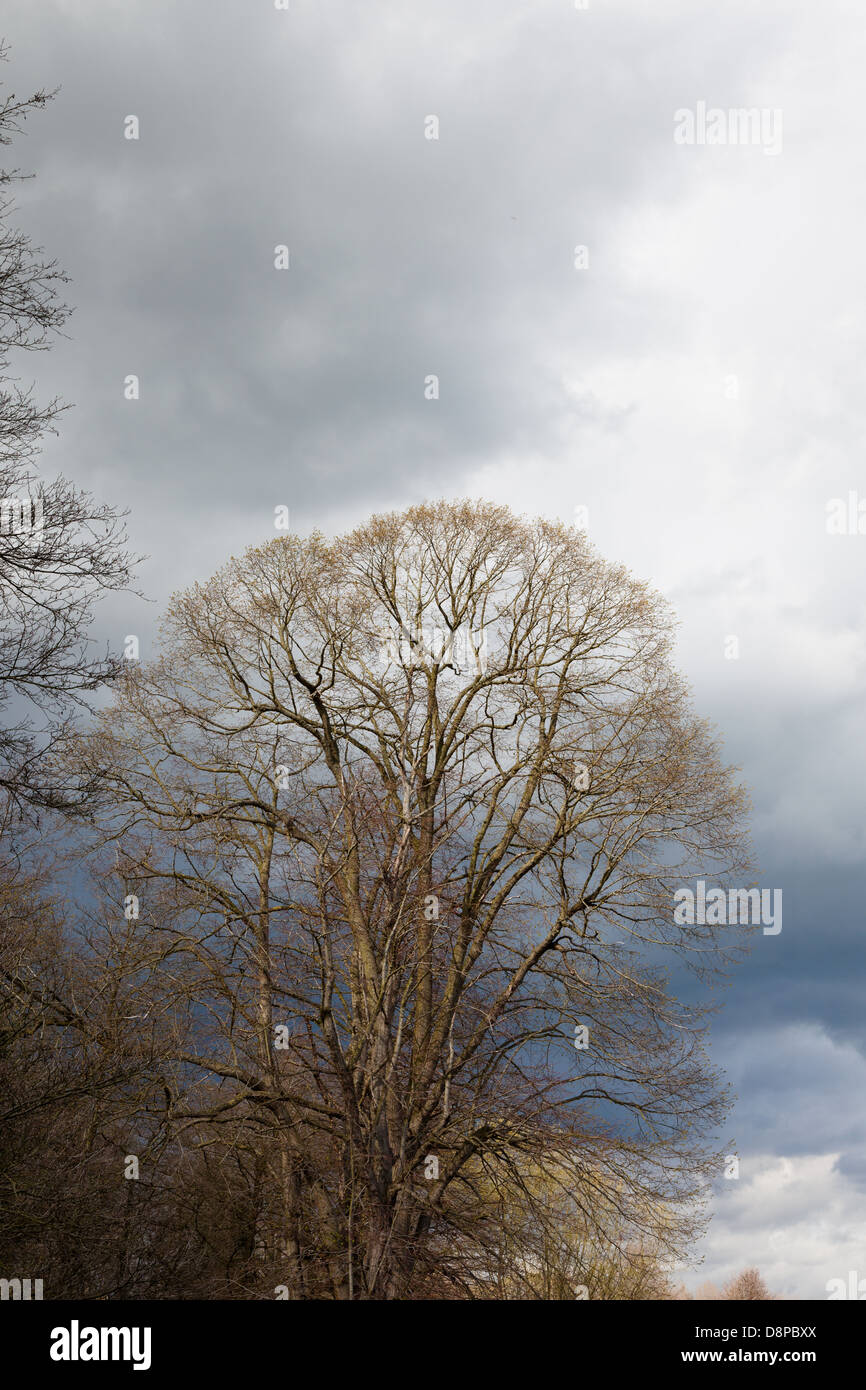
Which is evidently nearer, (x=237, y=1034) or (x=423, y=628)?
(x=237, y=1034)

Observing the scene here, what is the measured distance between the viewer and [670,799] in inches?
704

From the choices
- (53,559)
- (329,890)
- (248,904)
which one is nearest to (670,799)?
(329,890)

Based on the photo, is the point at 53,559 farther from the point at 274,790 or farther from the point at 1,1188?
the point at 274,790

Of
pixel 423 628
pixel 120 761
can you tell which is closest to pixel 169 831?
pixel 120 761

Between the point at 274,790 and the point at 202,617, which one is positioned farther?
the point at 202,617

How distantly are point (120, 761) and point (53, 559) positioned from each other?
309 inches

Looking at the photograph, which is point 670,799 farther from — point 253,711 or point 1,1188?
point 1,1188

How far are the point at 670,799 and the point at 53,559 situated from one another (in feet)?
33.0

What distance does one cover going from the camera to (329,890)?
16219 mm
